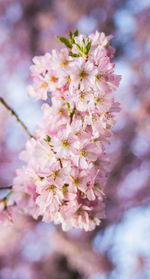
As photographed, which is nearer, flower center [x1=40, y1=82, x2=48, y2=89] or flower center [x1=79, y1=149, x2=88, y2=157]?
flower center [x1=79, y1=149, x2=88, y2=157]

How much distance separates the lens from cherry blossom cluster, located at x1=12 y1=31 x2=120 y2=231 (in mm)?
1012

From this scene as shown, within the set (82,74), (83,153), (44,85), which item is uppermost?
(44,85)

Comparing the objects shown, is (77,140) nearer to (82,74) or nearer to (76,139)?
(76,139)

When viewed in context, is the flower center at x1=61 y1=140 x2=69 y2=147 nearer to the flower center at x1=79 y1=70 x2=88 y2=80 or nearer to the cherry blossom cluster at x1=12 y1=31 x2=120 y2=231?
the cherry blossom cluster at x1=12 y1=31 x2=120 y2=231

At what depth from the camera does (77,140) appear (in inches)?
40.9

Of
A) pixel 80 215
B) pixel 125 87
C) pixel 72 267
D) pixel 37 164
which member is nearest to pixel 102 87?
pixel 37 164

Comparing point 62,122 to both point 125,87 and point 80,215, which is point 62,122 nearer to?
point 80,215

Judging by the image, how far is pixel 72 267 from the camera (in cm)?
374

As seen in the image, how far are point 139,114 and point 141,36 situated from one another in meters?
1.48

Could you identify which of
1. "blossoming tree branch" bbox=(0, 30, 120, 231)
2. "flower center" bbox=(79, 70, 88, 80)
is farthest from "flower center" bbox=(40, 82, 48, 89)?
"flower center" bbox=(79, 70, 88, 80)

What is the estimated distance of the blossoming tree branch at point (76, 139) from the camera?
101 cm

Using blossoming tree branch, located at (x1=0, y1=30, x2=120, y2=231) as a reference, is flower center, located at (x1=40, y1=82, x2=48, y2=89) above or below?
above

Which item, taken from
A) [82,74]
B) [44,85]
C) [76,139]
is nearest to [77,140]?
[76,139]

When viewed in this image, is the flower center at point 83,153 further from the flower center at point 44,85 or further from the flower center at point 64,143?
the flower center at point 44,85
